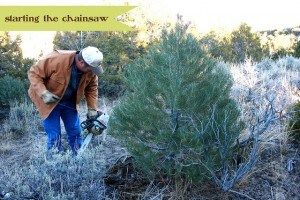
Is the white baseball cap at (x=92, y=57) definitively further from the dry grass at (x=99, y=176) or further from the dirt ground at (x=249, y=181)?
the dirt ground at (x=249, y=181)

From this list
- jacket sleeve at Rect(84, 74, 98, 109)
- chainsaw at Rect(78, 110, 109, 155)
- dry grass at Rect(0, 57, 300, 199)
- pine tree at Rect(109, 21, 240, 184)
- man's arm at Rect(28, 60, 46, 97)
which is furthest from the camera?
jacket sleeve at Rect(84, 74, 98, 109)

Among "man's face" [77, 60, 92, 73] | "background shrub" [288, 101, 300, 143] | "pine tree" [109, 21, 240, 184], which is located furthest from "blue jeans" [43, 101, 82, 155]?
"background shrub" [288, 101, 300, 143]

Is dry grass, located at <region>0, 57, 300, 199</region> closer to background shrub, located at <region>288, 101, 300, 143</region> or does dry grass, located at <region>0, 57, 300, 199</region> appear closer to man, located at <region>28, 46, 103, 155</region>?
background shrub, located at <region>288, 101, 300, 143</region>

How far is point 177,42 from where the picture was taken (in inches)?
144

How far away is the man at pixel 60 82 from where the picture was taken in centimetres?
419

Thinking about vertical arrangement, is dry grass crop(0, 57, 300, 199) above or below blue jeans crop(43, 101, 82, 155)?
below

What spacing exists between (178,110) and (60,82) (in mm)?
1672

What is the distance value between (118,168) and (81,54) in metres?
1.53

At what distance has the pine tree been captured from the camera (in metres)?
3.54

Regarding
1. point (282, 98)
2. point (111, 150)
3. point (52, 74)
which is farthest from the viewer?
point (282, 98)

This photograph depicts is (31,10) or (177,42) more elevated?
(31,10)

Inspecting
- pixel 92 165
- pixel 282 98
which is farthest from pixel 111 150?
pixel 282 98

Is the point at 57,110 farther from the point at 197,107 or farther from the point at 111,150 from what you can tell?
the point at 197,107

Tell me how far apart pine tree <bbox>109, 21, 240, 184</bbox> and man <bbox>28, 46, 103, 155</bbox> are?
75 centimetres
